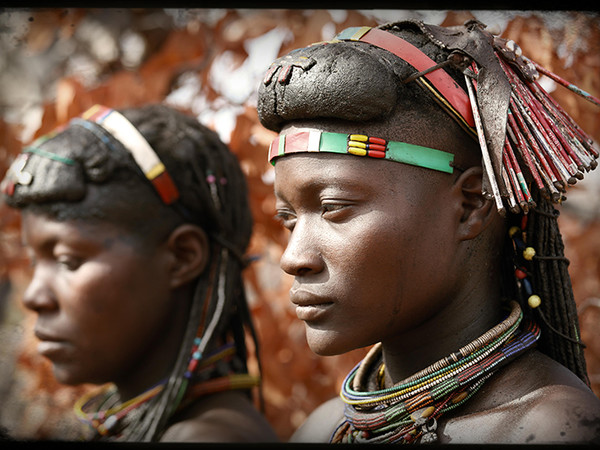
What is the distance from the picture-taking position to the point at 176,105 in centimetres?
430

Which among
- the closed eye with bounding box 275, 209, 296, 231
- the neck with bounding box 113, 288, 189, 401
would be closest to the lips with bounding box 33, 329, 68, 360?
the neck with bounding box 113, 288, 189, 401

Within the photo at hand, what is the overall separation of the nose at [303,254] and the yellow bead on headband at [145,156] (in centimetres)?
117

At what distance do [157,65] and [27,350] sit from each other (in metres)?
1.95

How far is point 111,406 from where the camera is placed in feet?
10.6

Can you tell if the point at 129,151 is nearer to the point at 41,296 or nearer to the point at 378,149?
the point at 41,296

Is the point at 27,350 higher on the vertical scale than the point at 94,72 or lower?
lower

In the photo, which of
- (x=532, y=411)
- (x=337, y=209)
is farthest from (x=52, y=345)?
(x=532, y=411)

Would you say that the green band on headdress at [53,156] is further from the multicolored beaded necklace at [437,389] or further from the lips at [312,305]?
the multicolored beaded necklace at [437,389]

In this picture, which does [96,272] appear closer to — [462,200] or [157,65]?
[462,200]

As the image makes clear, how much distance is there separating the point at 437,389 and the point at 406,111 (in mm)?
752

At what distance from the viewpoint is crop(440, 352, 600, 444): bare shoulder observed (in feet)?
5.57

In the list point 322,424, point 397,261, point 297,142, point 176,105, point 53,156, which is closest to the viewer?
point 397,261

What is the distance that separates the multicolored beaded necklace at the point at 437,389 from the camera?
192cm

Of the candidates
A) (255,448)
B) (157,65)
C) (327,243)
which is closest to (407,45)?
(327,243)
